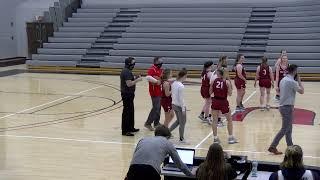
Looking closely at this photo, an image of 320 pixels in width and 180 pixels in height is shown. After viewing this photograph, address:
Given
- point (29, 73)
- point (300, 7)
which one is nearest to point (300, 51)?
point (300, 7)

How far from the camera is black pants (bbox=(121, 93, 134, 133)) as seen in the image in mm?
11188

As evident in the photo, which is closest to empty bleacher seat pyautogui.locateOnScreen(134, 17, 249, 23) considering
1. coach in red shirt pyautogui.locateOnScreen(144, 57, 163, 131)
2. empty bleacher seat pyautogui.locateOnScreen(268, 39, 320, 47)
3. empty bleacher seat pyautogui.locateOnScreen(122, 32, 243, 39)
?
empty bleacher seat pyautogui.locateOnScreen(122, 32, 243, 39)

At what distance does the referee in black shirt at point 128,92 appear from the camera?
36.0ft

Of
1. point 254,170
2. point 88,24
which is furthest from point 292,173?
point 88,24

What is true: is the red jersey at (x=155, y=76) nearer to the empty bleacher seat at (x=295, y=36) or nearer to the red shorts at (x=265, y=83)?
the red shorts at (x=265, y=83)

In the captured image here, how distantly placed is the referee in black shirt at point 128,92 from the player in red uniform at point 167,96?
21.4 inches

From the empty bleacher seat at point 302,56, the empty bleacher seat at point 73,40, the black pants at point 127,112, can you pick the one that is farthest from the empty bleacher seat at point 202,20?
the black pants at point 127,112

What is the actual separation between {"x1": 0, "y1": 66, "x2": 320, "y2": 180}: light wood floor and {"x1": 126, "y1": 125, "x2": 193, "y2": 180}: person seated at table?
2.65 m

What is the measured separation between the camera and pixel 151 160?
19.0ft

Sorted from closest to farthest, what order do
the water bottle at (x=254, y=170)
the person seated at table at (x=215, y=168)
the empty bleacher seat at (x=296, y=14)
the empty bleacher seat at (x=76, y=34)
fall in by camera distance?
the person seated at table at (x=215, y=168)
the water bottle at (x=254, y=170)
the empty bleacher seat at (x=296, y=14)
the empty bleacher seat at (x=76, y=34)

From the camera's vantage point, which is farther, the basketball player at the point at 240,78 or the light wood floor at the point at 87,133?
the basketball player at the point at 240,78

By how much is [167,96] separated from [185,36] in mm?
14401

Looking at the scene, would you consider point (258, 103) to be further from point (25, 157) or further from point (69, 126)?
point (25, 157)

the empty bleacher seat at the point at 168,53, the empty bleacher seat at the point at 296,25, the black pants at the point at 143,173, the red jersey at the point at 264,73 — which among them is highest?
the empty bleacher seat at the point at 296,25
